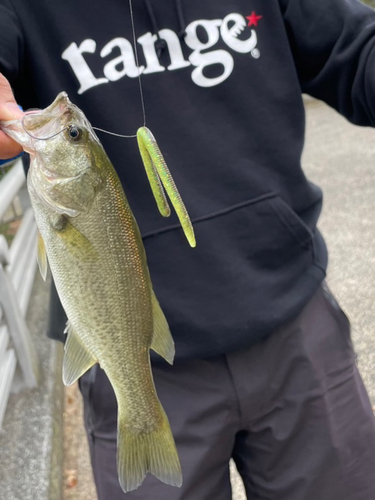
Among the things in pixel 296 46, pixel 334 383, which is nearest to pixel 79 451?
pixel 334 383

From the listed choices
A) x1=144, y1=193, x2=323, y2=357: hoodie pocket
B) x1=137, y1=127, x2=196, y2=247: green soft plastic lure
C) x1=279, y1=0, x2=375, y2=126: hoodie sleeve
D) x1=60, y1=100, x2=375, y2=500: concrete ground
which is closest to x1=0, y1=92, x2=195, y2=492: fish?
x1=137, y1=127, x2=196, y2=247: green soft plastic lure

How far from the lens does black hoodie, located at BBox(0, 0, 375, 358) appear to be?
148 cm

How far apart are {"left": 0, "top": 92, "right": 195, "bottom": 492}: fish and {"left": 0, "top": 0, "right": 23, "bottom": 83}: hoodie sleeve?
10.4 inches

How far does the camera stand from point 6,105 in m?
1.10

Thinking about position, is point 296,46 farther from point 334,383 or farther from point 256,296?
point 334,383

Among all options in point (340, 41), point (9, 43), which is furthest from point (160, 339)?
point (340, 41)

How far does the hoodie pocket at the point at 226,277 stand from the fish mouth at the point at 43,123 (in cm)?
44

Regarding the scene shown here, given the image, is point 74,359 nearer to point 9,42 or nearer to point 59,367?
point 9,42

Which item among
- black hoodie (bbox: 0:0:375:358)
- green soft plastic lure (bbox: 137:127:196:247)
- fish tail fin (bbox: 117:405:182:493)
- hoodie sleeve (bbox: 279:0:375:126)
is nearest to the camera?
green soft plastic lure (bbox: 137:127:196:247)

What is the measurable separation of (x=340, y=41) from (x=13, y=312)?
2.18 meters

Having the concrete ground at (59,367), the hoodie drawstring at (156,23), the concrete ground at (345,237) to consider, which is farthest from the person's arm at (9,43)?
the concrete ground at (345,237)

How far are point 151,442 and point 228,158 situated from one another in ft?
2.49

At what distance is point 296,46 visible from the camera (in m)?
1.71

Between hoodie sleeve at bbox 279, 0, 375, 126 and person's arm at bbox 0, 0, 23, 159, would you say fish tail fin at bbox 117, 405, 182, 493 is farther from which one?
hoodie sleeve at bbox 279, 0, 375, 126
